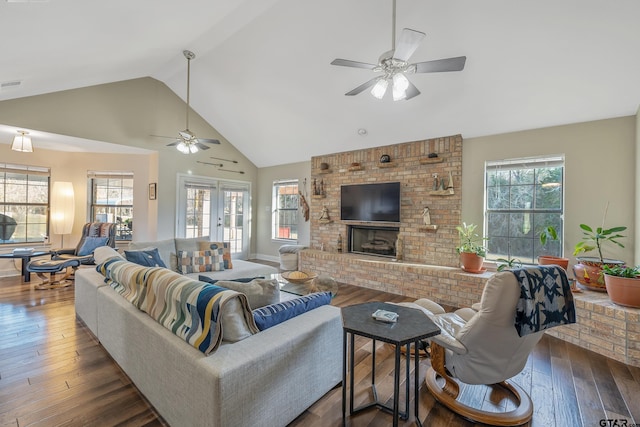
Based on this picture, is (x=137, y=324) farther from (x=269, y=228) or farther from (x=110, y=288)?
(x=269, y=228)

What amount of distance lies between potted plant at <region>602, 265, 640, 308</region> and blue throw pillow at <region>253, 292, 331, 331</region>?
112 inches

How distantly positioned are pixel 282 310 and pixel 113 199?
6228 mm

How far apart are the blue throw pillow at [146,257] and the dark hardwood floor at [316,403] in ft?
2.74

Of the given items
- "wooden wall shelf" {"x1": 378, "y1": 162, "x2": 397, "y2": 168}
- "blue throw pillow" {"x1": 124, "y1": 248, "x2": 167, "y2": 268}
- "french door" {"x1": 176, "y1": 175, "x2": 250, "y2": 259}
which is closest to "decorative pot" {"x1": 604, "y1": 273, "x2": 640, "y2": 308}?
"wooden wall shelf" {"x1": 378, "y1": 162, "x2": 397, "y2": 168}

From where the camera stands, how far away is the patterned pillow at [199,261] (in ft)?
12.4

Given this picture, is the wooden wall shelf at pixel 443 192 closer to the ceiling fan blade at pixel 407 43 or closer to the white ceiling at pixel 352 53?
the white ceiling at pixel 352 53

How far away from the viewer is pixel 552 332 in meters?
3.04

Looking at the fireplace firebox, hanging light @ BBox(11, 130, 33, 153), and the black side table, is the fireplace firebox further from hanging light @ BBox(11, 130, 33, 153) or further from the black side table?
hanging light @ BBox(11, 130, 33, 153)

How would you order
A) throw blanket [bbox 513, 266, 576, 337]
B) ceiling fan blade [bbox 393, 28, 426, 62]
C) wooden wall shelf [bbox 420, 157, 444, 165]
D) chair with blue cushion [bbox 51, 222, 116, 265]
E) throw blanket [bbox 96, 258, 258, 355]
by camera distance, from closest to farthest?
throw blanket [bbox 96, 258, 258, 355] < throw blanket [bbox 513, 266, 576, 337] < ceiling fan blade [bbox 393, 28, 426, 62] < wooden wall shelf [bbox 420, 157, 444, 165] < chair with blue cushion [bbox 51, 222, 116, 265]

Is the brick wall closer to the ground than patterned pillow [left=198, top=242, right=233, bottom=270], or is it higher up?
higher up

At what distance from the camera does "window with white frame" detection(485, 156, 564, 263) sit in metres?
3.81

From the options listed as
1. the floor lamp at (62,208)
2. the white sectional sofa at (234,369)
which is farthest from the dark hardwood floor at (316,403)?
the floor lamp at (62,208)

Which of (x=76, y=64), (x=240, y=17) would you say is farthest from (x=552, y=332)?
(x=76, y=64)

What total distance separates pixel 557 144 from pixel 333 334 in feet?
13.1
